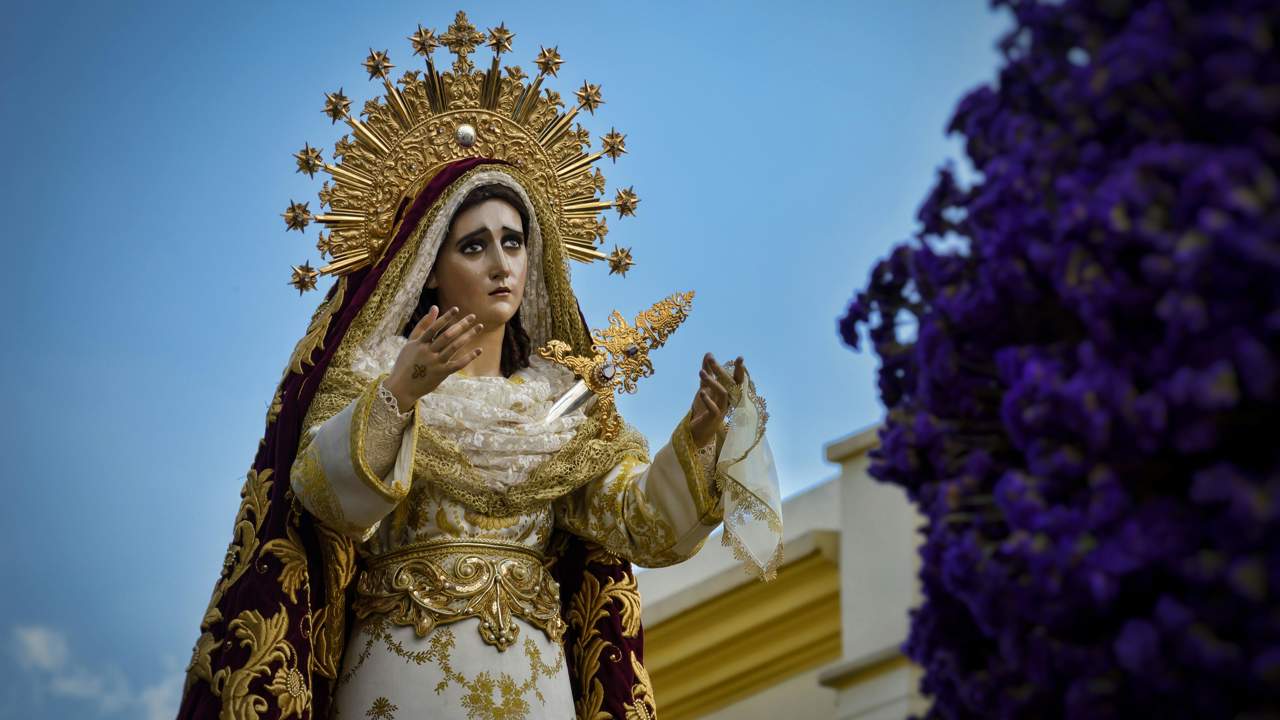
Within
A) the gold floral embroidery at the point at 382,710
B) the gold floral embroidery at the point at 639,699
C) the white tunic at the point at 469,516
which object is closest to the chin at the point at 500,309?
the white tunic at the point at 469,516

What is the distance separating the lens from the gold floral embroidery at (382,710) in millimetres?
3547

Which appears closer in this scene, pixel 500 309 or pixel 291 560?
pixel 291 560

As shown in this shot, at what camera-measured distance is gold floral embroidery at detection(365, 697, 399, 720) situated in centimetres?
355

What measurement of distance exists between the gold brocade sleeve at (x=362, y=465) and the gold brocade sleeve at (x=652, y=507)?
53cm

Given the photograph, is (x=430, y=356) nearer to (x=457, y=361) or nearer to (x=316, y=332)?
(x=457, y=361)

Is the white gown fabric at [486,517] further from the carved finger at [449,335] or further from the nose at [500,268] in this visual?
the nose at [500,268]

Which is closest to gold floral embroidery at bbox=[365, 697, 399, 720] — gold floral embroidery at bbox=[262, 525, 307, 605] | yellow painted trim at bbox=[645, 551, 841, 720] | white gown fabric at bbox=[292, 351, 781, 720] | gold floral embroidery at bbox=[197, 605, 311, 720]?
white gown fabric at bbox=[292, 351, 781, 720]

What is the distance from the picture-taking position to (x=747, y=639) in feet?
21.5

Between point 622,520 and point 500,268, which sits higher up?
point 500,268

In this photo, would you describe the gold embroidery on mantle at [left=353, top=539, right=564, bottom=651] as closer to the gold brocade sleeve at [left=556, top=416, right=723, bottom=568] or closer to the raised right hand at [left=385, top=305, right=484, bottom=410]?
the gold brocade sleeve at [left=556, top=416, right=723, bottom=568]

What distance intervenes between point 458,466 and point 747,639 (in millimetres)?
3063

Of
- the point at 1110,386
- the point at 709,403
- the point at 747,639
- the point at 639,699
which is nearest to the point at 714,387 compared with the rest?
the point at 709,403

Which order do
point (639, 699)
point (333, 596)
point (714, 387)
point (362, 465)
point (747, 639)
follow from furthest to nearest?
point (747, 639), point (639, 699), point (333, 596), point (714, 387), point (362, 465)

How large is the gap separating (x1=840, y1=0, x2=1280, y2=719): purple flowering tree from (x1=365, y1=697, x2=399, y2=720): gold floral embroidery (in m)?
1.89
